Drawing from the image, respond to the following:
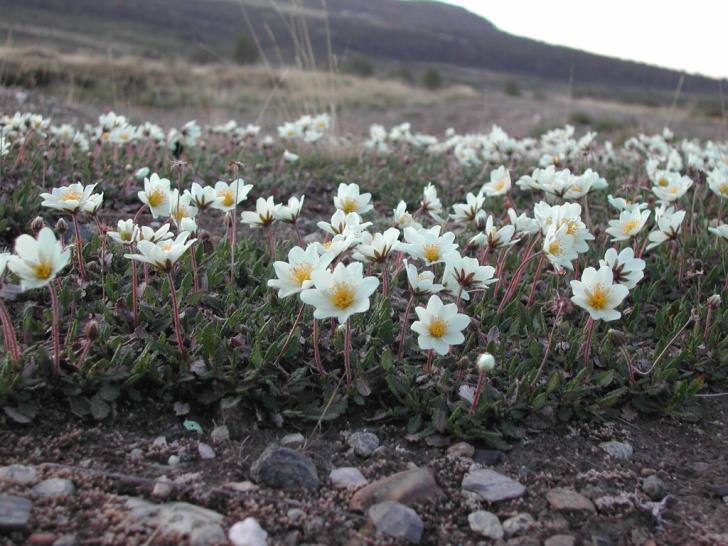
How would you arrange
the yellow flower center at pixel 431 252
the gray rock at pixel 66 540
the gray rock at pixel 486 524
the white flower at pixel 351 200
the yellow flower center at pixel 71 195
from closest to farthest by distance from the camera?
the gray rock at pixel 66 540, the gray rock at pixel 486 524, the yellow flower center at pixel 431 252, the yellow flower center at pixel 71 195, the white flower at pixel 351 200

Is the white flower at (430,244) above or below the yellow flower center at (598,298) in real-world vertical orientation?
above

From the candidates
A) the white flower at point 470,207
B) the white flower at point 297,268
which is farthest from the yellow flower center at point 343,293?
the white flower at point 470,207

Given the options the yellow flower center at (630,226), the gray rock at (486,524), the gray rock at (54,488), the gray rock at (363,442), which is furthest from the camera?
the yellow flower center at (630,226)

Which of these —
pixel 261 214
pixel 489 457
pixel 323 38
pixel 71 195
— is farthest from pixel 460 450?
pixel 323 38

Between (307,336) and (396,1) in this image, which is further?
(396,1)

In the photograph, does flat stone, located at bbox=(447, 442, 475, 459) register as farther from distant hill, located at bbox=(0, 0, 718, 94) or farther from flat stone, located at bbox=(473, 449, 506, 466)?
distant hill, located at bbox=(0, 0, 718, 94)

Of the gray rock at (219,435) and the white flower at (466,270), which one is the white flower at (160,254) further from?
the white flower at (466,270)

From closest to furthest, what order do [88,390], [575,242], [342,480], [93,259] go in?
1. [342,480]
2. [88,390]
3. [575,242]
4. [93,259]

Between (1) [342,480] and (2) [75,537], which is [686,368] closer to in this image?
(1) [342,480]

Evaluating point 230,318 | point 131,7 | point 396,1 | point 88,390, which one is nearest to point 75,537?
point 88,390
